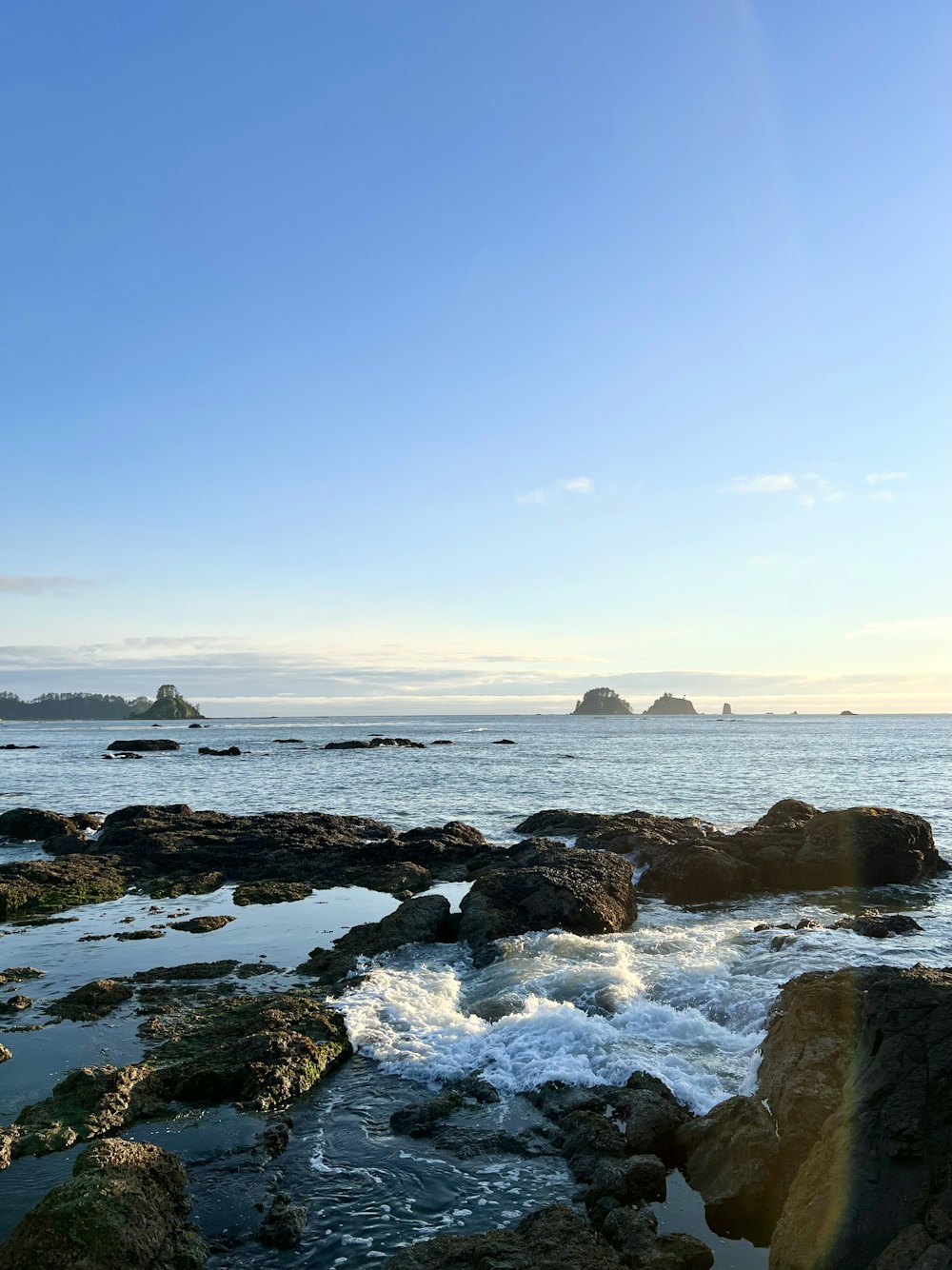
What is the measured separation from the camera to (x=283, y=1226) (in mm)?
7484

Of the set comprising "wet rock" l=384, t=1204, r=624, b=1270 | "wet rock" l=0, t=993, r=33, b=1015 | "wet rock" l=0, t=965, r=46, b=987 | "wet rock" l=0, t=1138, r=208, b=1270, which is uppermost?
"wet rock" l=0, t=1138, r=208, b=1270

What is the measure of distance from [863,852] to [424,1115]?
19.3 m

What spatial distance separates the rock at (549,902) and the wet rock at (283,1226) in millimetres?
9279

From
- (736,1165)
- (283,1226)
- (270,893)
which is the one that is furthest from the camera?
(270,893)

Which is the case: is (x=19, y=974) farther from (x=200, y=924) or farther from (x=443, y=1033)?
→ (x=443, y=1033)

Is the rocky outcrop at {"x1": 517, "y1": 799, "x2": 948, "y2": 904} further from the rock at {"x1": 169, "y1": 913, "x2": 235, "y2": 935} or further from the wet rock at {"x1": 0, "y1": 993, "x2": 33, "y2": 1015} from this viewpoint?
the wet rock at {"x1": 0, "y1": 993, "x2": 33, "y2": 1015}

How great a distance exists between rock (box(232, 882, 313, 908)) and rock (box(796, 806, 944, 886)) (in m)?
14.6

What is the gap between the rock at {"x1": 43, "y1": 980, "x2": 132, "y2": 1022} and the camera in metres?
12.9

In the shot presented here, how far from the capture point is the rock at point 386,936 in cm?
Result: 1594

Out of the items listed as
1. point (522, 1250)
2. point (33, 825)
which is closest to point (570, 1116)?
point (522, 1250)

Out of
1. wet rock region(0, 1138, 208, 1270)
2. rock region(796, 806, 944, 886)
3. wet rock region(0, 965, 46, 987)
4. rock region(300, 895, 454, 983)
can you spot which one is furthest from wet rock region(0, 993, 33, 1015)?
rock region(796, 806, 944, 886)

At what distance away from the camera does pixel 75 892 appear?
889 inches

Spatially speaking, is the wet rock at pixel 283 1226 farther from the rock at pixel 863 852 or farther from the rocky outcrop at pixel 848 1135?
the rock at pixel 863 852

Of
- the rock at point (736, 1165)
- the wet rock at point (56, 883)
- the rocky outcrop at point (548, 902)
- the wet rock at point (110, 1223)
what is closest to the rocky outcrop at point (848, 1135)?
the rock at point (736, 1165)
